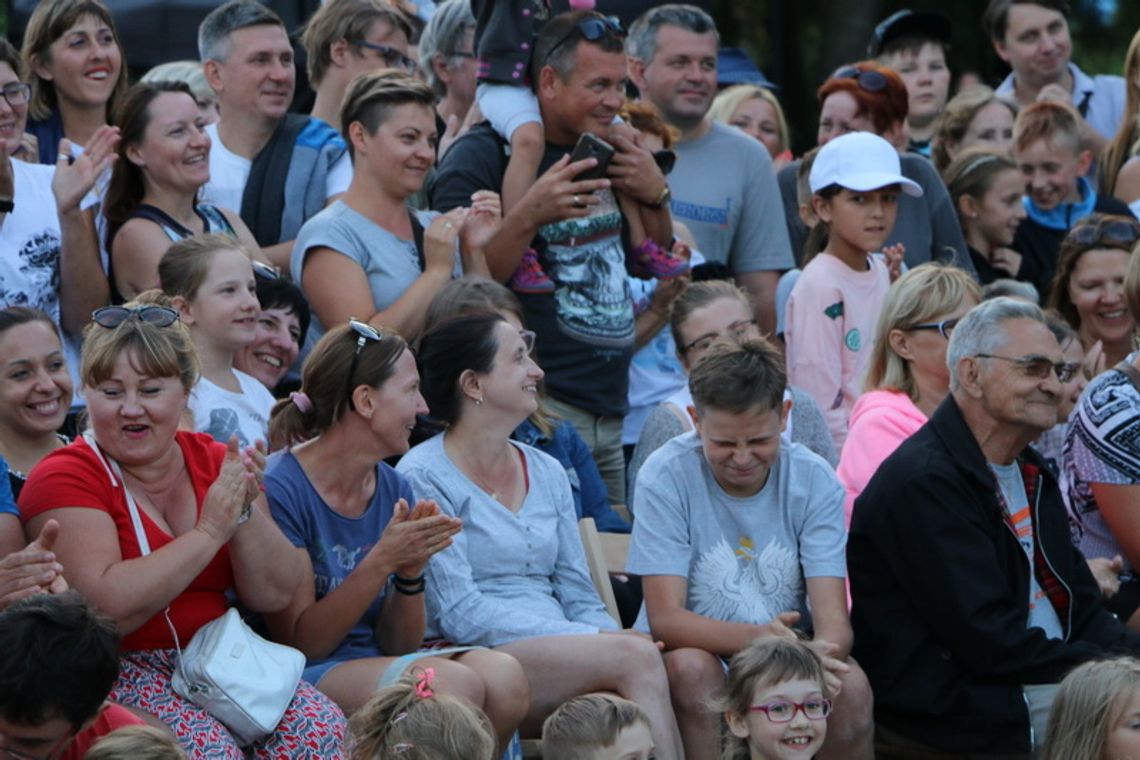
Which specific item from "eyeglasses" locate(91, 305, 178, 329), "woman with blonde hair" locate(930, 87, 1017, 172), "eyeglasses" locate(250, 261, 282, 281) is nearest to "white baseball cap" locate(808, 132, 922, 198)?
"woman with blonde hair" locate(930, 87, 1017, 172)

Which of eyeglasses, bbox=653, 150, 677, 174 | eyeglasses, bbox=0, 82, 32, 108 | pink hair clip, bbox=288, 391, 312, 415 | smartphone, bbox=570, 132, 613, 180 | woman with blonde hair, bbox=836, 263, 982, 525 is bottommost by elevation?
woman with blonde hair, bbox=836, 263, 982, 525

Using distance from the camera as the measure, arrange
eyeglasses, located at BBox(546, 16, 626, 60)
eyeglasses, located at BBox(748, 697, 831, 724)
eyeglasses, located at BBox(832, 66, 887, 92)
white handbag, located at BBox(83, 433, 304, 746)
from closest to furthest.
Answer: white handbag, located at BBox(83, 433, 304, 746)
eyeglasses, located at BBox(748, 697, 831, 724)
eyeglasses, located at BBox(546, 16, 626, 60)
eyeglasses, located at BBox(832, 66, 887, 92)

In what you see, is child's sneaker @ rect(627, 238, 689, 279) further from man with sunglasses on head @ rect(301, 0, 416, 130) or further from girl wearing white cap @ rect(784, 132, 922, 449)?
man with sunglasses on head @ rect(301, 0, 416, 130)

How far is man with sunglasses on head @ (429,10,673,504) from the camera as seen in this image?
629 centimetres

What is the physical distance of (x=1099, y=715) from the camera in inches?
177

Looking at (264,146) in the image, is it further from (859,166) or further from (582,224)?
(859,166)

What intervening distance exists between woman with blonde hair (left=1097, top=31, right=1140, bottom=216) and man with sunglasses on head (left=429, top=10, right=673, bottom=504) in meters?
2.95

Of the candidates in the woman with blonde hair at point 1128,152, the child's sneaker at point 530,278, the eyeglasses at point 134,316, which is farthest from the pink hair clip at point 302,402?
the woman with blonde hair at point 1128,152

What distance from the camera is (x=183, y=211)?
19.6 feet

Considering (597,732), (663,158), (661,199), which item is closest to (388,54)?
(663,158)

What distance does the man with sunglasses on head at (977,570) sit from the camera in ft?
16.9

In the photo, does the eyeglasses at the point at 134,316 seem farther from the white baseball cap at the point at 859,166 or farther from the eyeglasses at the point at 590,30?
the white baseball cap at the point at 859,166

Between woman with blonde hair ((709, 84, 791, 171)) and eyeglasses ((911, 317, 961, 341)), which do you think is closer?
eyeglasses ((911, 317, 961, 341))

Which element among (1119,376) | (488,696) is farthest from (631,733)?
(1119,376)
